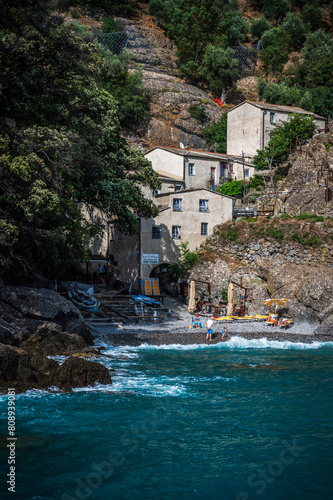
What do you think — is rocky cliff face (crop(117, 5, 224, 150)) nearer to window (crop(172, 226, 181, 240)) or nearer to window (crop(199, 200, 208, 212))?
window (crop(199, 200, 208, 212))

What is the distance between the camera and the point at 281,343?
35.7 metres

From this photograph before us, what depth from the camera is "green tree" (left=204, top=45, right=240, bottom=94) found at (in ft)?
293

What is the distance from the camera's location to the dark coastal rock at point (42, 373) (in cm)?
2150

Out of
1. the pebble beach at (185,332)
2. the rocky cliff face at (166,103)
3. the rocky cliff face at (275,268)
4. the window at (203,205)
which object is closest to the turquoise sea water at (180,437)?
the pebble beach at (185,332)

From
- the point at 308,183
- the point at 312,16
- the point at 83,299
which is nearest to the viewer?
the point at 83,299

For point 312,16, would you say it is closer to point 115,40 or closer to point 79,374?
point 115,40

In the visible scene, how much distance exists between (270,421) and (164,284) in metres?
33.9

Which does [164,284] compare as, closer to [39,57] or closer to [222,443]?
[39,57]

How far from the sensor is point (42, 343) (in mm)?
27562

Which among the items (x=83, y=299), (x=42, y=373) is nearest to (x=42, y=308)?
(x=83, y=299)

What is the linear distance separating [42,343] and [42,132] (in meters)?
11.6

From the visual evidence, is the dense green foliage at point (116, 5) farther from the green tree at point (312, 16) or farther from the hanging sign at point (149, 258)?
the hanging sign at point (149, 258)

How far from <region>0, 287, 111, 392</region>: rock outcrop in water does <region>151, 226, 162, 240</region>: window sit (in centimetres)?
1985

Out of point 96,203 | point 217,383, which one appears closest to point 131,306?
point 96,203
